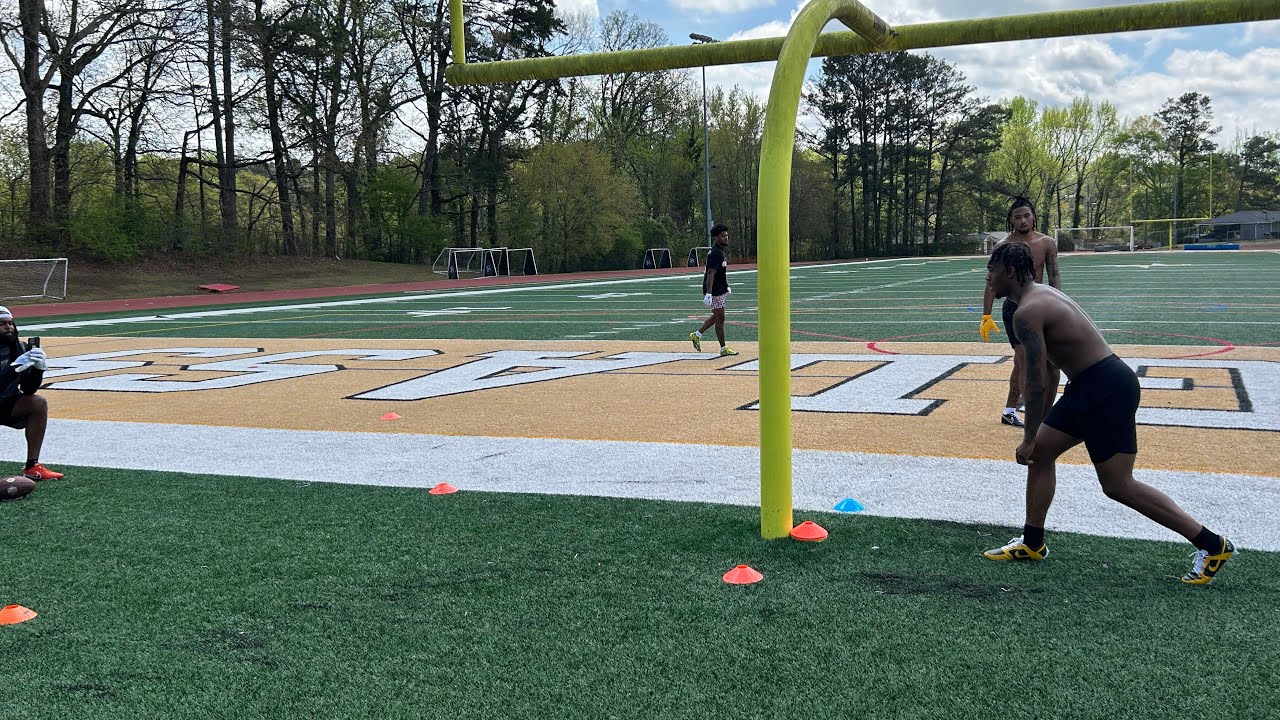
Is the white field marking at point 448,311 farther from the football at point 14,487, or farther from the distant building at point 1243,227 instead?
the distant building at point 1243,227

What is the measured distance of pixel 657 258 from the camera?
180 feet

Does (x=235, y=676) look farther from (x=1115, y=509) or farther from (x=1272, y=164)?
(x=1272, y=164)

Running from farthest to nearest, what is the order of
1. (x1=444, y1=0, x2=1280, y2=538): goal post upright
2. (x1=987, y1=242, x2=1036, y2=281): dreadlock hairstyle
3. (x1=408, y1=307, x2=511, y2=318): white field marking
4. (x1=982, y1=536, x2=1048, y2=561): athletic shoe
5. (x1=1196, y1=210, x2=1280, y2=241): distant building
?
(x1=1196, y1=210, x2=1280, y2=241): distant building
(x1=408, y1=307, x2=511, y2=318): white field marking
(x1=444, y1=0, x2=1280, y2=538): goal post upright
(x1=982, y1=536, x2=1048, y2=561): athletic shoe
(x1=987, y1=242, x2=1036, y2=281): dreadlock hairstyle

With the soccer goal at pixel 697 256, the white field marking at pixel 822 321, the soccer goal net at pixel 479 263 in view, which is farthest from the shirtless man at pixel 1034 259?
the soccer goal at pixel 697 256

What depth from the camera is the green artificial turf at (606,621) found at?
3066 millimetres

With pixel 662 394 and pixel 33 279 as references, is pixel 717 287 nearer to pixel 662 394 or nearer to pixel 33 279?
pixel 662 394

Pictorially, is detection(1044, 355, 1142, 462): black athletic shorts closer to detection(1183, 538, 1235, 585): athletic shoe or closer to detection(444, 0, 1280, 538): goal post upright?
detection(1183, 538, 1235, 585): athletic shoe

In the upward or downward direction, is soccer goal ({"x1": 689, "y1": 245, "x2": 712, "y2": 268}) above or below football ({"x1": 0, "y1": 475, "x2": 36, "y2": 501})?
above

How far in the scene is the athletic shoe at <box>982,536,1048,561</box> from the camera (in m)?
4.16

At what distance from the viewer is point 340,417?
821 centimetres

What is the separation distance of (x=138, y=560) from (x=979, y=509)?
4057 mm

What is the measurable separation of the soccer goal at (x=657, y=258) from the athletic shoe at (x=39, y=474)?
47.3 metres

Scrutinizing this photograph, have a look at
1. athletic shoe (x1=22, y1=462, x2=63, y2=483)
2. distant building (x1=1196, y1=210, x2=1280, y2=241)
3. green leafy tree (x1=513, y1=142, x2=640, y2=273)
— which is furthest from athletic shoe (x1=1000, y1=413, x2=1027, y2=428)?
distant building (x1=1196, y1=210, x2=1280, y2=241)

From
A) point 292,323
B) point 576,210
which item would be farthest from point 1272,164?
point 292,323
